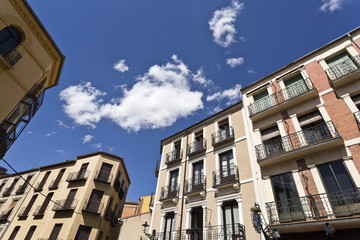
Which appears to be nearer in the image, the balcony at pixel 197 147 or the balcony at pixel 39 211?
the balcony at pixel 197 147

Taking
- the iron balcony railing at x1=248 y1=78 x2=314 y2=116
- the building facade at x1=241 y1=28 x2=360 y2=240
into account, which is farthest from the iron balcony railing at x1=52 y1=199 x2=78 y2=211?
the iron balcony railing at x1=248 y1=78 x2=314 y2=116

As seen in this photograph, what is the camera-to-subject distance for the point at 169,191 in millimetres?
15352

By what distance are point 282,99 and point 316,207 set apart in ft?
22.2

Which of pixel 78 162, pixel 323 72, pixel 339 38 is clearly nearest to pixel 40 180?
pixel 78 162

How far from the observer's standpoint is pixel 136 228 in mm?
20156

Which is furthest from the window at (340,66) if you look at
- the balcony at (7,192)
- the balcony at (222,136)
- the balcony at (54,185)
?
the balcony at (7,192)

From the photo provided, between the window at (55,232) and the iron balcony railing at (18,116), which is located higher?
the iron balcony railing at (18,116)

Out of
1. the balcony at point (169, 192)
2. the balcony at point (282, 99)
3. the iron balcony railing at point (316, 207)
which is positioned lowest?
the iron balcony railing at point (316, 207)

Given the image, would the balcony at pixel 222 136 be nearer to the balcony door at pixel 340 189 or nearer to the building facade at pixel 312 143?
the building facade at pixel 312 143

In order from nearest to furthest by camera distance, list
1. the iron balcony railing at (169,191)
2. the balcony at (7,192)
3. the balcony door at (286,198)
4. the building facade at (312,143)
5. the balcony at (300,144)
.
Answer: the building facade at (312,143), the balcony door at (286,198), the balcony at (300,144), the iron balcony railing at (169,191), the balcony at (7,192)

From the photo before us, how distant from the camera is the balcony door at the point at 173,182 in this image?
15.0 meters

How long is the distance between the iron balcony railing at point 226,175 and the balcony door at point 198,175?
1304 millimetres

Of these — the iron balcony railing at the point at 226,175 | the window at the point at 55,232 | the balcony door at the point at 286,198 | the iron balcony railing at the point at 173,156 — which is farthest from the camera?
the window at the point at 55,232

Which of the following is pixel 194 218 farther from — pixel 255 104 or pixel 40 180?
pixel 40 180
